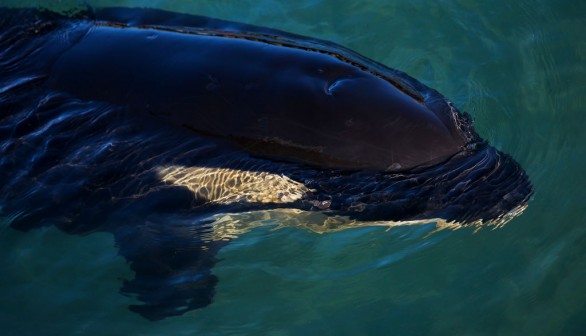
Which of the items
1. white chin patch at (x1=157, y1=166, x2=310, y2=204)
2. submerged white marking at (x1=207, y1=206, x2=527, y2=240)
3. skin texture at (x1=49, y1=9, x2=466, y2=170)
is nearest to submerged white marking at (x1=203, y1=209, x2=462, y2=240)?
submerged white marking at (x1=207, y1=206, x2=527, y2=240)

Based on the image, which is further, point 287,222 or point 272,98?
point 287,222

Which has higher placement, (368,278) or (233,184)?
(233,184)

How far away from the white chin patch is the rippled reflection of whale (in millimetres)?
11

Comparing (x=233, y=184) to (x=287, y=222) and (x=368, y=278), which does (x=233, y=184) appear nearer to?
(x=287, y=222)

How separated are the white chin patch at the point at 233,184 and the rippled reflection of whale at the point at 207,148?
0.01 m

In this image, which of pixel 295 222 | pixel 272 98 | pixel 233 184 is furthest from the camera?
pixel 295 222

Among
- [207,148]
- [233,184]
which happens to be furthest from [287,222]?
[207,148]

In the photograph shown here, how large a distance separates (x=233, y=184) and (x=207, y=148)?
37cm

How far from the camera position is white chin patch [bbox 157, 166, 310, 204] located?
5422 mm

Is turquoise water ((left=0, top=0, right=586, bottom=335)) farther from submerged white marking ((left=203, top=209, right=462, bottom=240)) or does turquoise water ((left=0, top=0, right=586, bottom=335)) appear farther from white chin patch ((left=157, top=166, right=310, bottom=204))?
white chin patch ((left=157, top=166, right=310, bottom=204))

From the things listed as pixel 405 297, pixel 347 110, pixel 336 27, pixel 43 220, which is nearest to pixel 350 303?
pixel 405 297

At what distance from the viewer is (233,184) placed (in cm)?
559

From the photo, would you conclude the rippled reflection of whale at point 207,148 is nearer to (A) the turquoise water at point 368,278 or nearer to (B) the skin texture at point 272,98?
(B) the skin texture at point 272,98

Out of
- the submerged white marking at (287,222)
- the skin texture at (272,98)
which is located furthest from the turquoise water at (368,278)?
the skin texture at (272,98)
